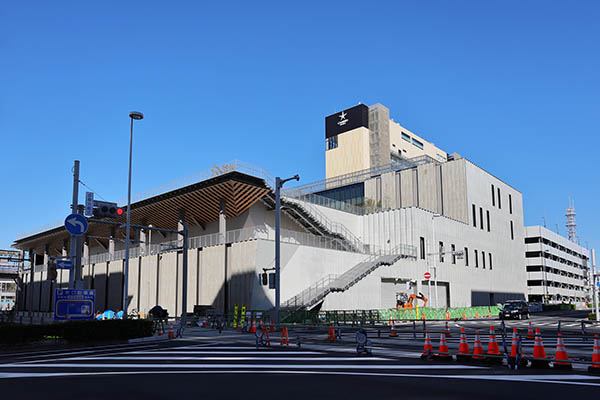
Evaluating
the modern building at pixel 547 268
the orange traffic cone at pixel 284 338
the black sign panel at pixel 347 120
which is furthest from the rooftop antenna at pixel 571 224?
the orange traffic cone at pixel 284 338

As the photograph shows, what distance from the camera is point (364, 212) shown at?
59.9 m

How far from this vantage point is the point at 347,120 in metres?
98.1

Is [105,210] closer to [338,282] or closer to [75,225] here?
[75,225]

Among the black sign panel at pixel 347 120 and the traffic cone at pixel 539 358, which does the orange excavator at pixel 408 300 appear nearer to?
the traffic cone at pixel 539 358

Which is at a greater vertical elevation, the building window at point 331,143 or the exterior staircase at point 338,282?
the building window at point 331,143

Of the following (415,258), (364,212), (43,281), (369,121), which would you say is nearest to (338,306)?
(415,258)

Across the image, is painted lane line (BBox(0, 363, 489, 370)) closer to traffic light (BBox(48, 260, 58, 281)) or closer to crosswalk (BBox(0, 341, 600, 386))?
crosswalk (BBox(0, 341, 600, 386))

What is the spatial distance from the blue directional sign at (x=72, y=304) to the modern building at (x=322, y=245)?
4.01 metres

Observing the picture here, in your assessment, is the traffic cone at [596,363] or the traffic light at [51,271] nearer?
the traffic cone at [596,363]

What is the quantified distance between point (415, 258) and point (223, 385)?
4663cm

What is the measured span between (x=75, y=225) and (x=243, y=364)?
859 centimetres

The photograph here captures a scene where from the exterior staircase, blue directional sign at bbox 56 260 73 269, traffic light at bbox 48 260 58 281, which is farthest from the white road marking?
traffic light at bbox 48 260 58 281

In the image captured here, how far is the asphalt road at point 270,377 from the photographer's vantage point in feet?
29.8

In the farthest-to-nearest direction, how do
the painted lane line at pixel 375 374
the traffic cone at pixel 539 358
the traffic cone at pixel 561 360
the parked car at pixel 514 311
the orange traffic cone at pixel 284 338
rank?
the parked car at pixel 514 311 < the orange traffic cone at pixel 284 338 < the traffic cone at pixel 539 358 < the traffic cone at pixel 561 360 < the painted lane line at pixel 375 374
